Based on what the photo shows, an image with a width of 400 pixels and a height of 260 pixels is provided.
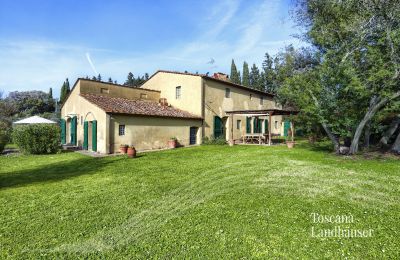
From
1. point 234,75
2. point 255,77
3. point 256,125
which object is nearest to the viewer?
point 256,125

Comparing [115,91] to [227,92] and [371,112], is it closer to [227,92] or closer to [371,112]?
[227,92]

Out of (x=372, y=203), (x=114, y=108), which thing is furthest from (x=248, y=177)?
(x=114, y=108)

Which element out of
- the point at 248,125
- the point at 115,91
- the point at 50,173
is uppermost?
the point at 115,91

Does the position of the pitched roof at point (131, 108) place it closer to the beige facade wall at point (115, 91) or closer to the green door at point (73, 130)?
the beige facade wall at point (115, 91)

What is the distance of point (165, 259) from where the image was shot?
3.69 meters

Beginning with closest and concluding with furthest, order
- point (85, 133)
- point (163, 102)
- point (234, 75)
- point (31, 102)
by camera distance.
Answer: point (85, 133), point (163, 102), point (31, 102), point (234, 75)

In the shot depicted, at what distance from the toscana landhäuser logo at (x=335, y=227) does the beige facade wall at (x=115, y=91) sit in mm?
17630

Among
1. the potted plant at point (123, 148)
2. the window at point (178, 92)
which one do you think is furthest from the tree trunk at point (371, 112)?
the window at point (178, 92)

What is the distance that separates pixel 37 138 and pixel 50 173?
7.26 meters

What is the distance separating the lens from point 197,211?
18.0 feet

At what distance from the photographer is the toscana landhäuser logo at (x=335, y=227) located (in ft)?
14.2

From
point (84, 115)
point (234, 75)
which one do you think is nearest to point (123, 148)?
point (84, 115)

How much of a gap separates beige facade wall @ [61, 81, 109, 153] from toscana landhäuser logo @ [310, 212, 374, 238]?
1296cm

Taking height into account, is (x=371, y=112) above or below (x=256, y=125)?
above
